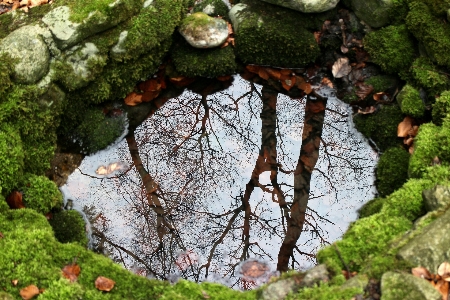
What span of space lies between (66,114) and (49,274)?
88.6 inches

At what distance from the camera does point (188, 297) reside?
145 inches

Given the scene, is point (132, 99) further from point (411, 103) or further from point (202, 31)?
point (411, 103)

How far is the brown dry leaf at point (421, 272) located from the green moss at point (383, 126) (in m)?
2.19

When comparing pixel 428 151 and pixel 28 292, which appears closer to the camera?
pixel 28 292

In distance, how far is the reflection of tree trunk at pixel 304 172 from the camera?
4633mm

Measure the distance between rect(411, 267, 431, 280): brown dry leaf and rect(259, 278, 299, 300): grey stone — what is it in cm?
81

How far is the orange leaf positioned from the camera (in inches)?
227

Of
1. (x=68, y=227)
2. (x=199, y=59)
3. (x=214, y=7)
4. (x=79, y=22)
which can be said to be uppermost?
(x=214, y=7)

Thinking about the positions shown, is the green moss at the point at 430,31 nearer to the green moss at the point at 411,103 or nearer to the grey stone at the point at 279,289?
the green moss at the point at 411,103

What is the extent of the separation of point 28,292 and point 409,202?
3.02 metres

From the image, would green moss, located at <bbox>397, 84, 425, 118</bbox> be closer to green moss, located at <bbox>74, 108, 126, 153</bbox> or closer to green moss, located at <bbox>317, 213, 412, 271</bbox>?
green moss, located at <bbox>317, 213, 412, 271</bbox>

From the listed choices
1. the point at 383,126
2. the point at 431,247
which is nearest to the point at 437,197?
the point at 431,247

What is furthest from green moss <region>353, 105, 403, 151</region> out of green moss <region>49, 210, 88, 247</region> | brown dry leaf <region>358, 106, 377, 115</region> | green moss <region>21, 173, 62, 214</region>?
green moss <region>21, 173, 62, 214</region>

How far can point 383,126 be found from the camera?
210 inches
